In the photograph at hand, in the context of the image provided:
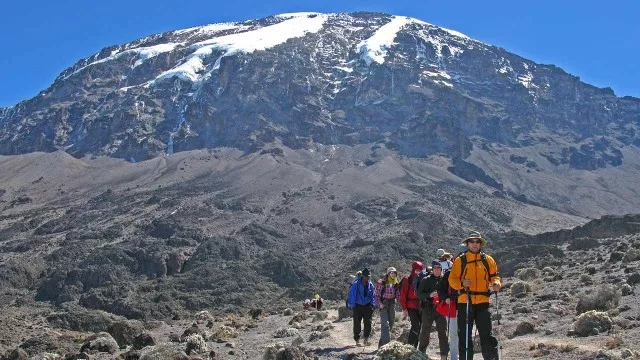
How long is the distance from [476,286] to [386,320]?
535cm

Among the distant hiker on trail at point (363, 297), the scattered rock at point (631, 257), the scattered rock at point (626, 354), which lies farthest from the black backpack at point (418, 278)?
the scattered rock at point (631, 257)

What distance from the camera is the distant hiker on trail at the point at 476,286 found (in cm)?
946

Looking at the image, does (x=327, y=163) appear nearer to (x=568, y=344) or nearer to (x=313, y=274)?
(x=313, y=274)

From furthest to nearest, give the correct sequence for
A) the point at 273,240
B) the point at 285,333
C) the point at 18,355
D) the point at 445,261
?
→ the point at 273,240, the point at 285,333, the point at 18,355, the point at 445,261

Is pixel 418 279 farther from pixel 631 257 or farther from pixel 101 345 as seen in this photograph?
pixel 631 257

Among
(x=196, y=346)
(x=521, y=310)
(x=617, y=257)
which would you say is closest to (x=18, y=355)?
(x=196, y=346)

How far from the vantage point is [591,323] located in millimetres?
13961

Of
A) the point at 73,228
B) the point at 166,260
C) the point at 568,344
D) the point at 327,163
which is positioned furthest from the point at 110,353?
the point at 327,163

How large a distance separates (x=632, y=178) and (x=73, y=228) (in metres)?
153

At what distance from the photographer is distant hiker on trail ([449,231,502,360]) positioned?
9461mm

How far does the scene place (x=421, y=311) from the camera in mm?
12320

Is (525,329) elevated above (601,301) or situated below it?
below

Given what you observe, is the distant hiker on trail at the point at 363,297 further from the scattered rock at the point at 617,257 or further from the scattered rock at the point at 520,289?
the scattered rock at the point at 617,257

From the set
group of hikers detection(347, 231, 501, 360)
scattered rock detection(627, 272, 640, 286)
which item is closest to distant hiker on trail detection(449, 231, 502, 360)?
group of hikers detection(347, 231, 501, 360)
